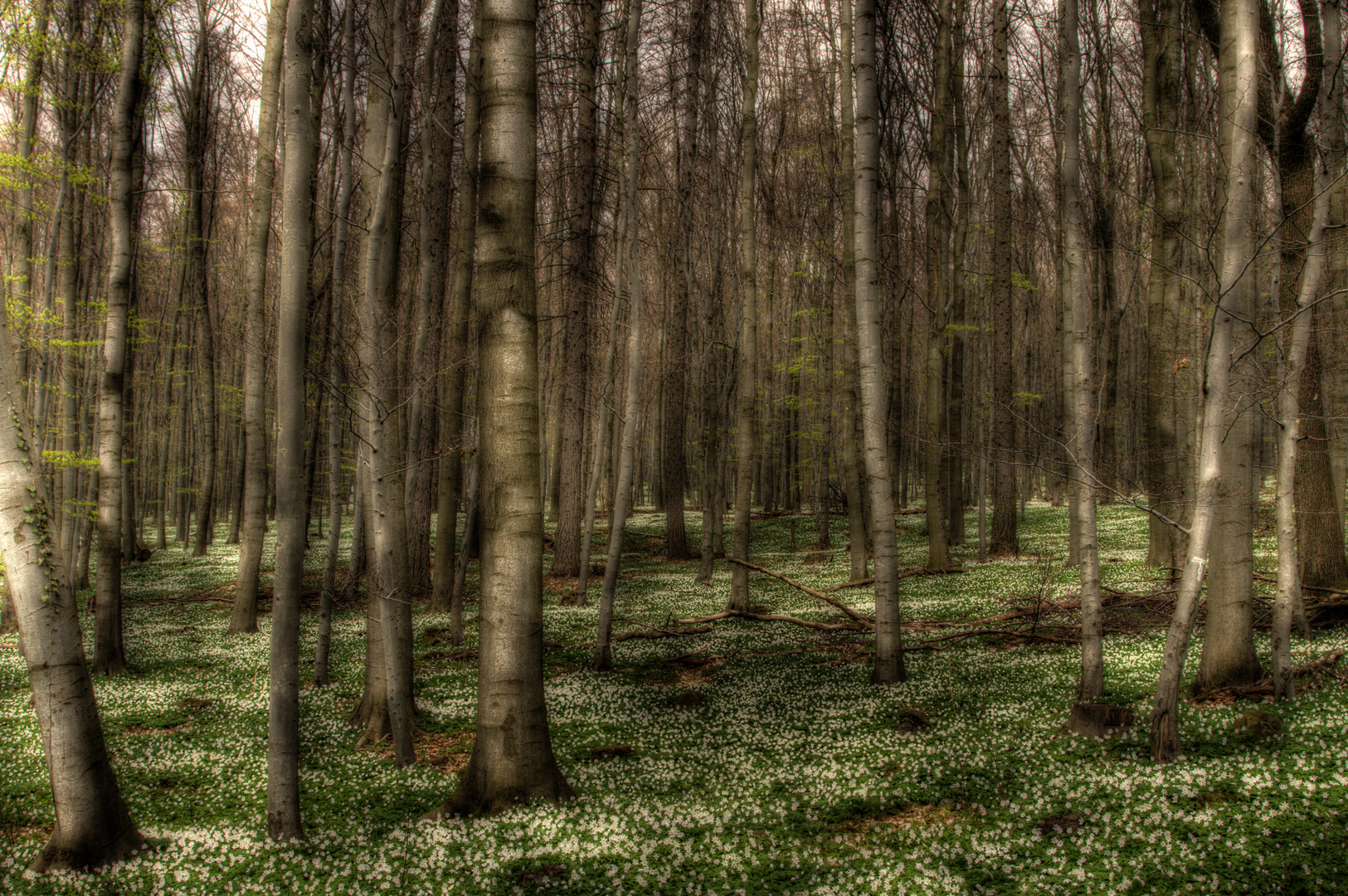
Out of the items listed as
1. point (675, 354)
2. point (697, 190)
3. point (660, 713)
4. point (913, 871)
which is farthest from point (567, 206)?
point (913, 871)

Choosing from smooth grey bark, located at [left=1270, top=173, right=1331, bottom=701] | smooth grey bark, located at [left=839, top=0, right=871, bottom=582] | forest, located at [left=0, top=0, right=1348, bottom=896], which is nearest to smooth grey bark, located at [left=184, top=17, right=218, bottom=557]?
forest, located at [left=0, top=0, right=1348, bottom=896]

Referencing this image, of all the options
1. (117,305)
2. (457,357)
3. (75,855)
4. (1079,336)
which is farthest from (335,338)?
(1079,336)

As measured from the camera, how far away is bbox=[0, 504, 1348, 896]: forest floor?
494 centimetres

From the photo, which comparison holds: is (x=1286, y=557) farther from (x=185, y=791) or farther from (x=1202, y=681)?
(x=185, y=791)

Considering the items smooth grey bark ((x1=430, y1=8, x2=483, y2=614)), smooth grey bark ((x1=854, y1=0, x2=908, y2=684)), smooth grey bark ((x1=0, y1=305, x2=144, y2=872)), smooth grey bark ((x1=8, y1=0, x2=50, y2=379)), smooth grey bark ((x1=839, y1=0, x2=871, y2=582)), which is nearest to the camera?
smooth grey bark ((x1=0, y1=305, x2=144, y2=872))

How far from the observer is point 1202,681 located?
7.57m

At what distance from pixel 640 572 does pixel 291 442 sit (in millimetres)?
A: 17144

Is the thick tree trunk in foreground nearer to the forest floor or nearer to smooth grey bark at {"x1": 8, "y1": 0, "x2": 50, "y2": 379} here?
the forest floor

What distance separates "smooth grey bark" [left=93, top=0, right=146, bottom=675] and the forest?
8 centimetres

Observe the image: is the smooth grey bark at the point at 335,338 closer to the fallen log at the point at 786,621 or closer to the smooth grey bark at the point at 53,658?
the smooth grey bark at the point at 53,658

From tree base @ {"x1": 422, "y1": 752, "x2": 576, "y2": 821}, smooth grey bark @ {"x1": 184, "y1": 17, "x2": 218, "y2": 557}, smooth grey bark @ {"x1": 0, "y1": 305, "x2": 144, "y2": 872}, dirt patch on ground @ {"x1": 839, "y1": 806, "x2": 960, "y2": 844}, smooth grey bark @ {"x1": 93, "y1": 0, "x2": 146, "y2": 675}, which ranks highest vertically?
smooth grey bark @ {"x1": 184, "y1": 17, "x2": 218, "y2": 557}

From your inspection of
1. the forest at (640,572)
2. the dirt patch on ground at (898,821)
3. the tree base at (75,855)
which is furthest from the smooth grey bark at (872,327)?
the tree base at (75,855)

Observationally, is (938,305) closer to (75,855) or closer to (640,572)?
(640,572)

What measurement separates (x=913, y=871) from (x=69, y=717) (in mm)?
5919
